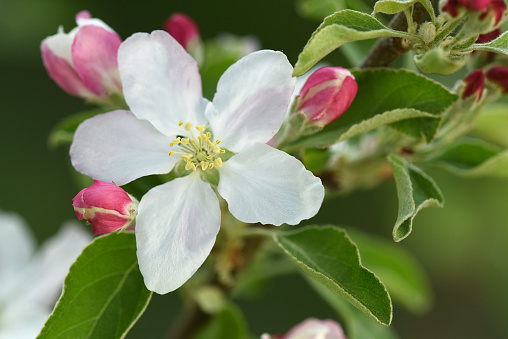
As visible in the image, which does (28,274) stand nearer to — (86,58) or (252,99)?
(86,58)

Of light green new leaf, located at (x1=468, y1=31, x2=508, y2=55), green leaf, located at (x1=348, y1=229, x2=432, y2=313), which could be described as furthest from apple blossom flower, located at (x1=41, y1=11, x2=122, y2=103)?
green leaf, located at (x1=348, y1=229, x2=432, y2=313)

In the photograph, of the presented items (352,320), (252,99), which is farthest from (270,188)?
(352,320)

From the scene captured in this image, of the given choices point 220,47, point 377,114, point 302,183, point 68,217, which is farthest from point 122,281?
point 68,217

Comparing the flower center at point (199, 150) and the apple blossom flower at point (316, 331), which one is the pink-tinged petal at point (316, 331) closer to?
the apple blossom flower at point (316, 331)

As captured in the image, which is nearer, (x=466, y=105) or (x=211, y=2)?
(x=466, y=105)

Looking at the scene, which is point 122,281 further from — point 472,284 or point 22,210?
point 22,210

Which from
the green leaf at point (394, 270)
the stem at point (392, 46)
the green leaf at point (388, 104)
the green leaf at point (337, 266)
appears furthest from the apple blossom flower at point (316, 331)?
the green leaf at point (394, 270)
